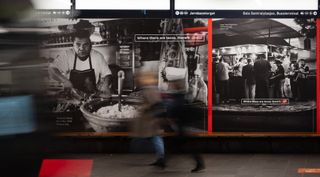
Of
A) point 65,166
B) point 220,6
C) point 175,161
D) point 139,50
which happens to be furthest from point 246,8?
point 65,166

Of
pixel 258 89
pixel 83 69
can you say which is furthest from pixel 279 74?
pixel 83 69

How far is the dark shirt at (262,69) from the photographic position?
11.3m

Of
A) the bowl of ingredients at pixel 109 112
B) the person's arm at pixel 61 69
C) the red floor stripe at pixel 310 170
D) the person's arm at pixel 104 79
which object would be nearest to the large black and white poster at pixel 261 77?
the bowl of ingredients at pixel 109 112

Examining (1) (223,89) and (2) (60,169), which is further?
(1) (223,89)

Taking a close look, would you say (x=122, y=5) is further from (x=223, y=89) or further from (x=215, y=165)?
(x=215, y=165)

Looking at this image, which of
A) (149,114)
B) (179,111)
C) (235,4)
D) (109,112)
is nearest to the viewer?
(149,114)

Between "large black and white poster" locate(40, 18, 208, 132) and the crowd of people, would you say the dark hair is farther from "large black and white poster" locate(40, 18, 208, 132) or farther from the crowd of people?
the crowd of people

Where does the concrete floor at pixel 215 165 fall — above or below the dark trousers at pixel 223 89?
below

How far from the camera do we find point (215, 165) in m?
10.0

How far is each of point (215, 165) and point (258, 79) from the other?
7.28 ft

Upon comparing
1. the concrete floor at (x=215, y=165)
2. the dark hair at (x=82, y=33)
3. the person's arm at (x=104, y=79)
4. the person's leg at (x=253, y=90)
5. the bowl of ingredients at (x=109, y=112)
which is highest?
the dark hair at (x=82, y=33)

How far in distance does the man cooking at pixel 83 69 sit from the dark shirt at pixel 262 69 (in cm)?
295

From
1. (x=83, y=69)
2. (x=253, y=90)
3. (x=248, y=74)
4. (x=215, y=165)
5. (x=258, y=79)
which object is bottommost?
(x=215, y=165)

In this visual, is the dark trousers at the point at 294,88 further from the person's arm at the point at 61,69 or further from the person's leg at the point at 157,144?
the person's arm at the point at 61,69
